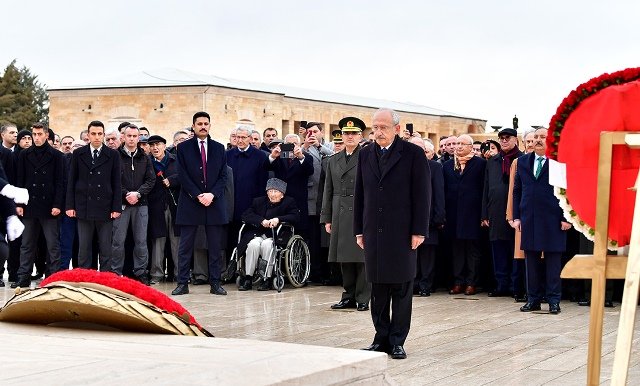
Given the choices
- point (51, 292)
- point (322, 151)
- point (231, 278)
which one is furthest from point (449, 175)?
point (51, 292)

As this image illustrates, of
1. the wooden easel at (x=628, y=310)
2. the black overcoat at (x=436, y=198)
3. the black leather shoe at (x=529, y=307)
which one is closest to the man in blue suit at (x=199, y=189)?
the black overcoat at (x=436, y=198)

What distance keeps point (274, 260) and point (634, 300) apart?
9335mm

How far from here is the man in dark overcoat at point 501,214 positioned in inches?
518

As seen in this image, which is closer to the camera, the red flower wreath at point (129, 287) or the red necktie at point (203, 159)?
the red flower wreath at point (129, 287)

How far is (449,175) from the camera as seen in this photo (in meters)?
13.9

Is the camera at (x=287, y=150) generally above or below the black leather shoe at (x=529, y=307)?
above

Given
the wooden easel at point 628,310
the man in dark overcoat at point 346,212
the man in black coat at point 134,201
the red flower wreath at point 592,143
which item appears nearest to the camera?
the wooden easel at point 628,310

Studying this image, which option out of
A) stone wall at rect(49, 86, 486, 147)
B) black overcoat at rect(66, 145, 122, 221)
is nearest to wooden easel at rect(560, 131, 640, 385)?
black overcoat at rect(66, 145, 122, 221)

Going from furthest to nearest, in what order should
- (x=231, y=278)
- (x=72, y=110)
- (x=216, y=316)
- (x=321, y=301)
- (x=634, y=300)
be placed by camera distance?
(x=72, y=110)
(x=231, y=278)
(x=321, y=301)
(x=216, y=316)
(x=634, y=300)

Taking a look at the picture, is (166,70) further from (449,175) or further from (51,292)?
(51,292)

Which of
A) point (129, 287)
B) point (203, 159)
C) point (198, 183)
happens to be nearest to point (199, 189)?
point (198, 183)

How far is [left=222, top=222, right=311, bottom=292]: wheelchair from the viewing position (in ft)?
44.9

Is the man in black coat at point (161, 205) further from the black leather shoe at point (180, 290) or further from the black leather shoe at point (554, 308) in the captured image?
the black leather shoe at point (554, 308)

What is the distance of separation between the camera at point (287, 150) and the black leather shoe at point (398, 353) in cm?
622
